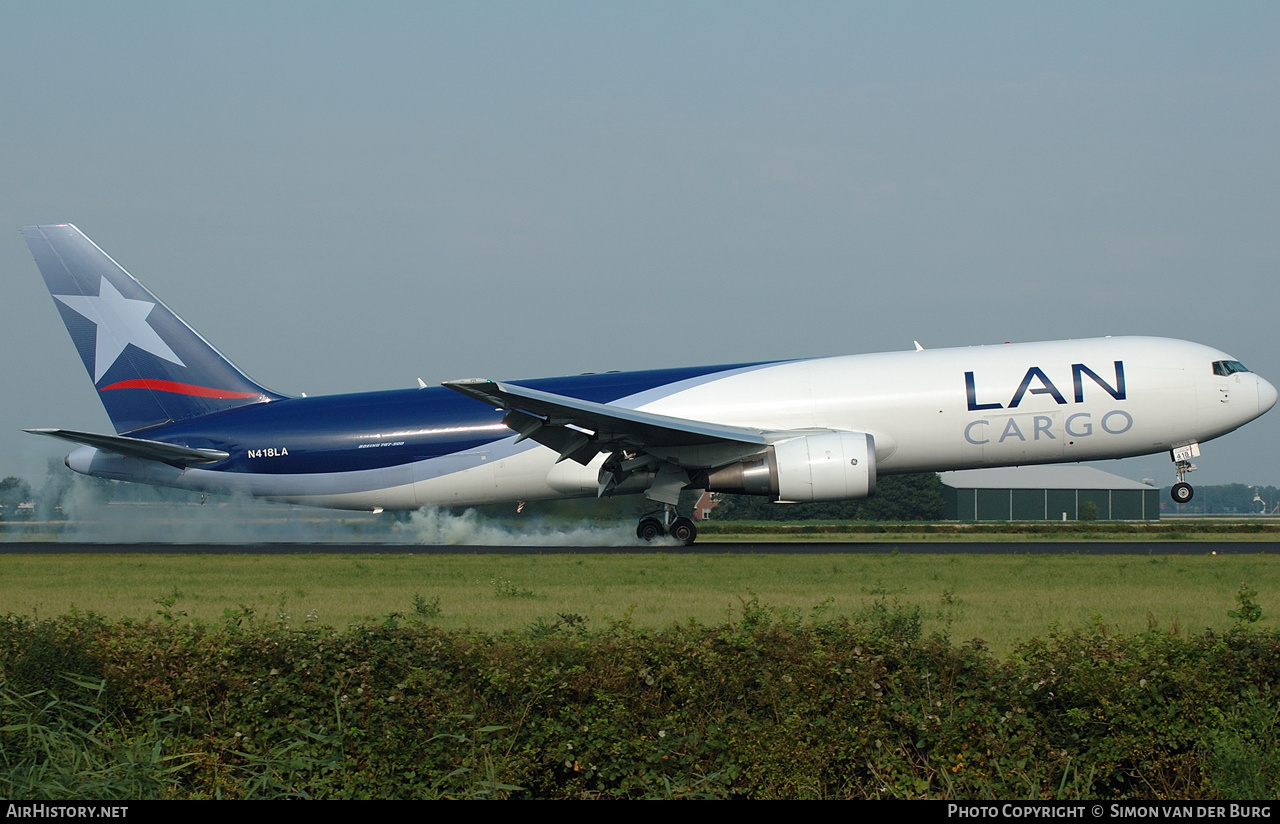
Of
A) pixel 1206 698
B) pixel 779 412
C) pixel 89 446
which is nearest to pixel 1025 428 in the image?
pixel 779 412

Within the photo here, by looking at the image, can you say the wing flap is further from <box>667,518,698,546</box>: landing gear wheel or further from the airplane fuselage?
<box>667,518,698,546</box>: landing gear wheel

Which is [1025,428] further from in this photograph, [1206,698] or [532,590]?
[1206,698]

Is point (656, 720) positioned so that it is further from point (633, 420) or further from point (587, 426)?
point (587, 426)

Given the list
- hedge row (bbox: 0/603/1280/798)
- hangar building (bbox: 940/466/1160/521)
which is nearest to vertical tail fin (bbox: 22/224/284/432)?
hedge row (bbox: 0/603/1280/798)

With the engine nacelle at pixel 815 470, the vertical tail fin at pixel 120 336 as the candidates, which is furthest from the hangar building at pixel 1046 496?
the vertical tail fin at pixel 120 336

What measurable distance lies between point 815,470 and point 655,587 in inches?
340

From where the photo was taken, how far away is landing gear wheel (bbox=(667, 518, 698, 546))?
1044 inches

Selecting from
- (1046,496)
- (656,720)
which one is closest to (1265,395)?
(656,720)

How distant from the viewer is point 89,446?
1104 inches

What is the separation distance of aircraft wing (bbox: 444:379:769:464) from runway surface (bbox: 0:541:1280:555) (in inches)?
95.6

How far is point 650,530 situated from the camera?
27156 mm

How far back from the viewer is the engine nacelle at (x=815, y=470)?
24.0 metres

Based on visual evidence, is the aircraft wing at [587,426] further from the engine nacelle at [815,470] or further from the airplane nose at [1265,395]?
the airplane nose at [1265,395]

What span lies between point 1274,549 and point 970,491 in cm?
6394
